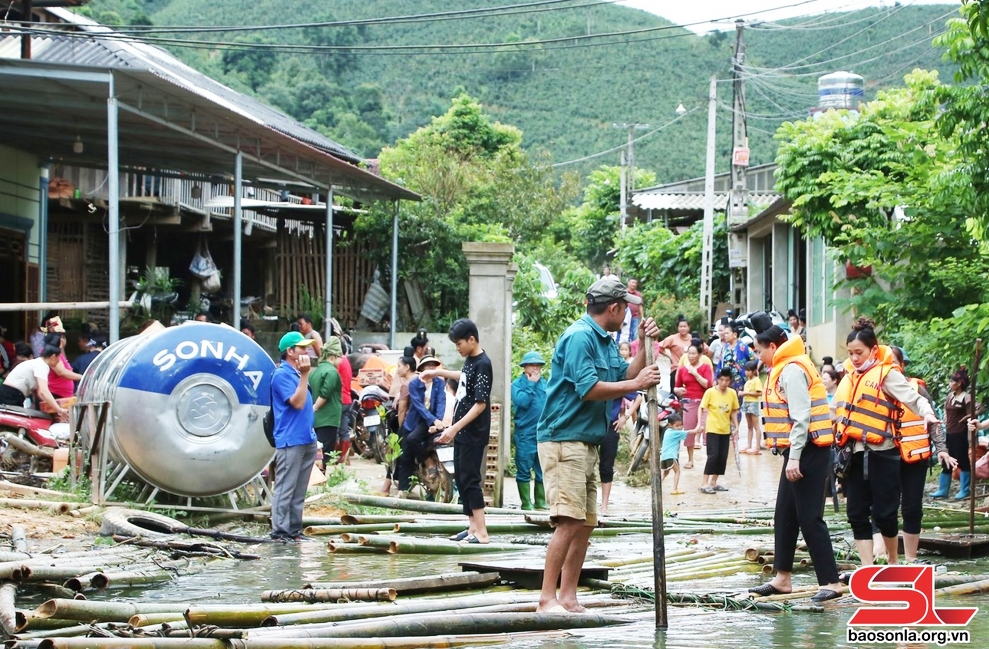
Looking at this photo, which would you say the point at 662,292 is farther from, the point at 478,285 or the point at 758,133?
the point at 758,133

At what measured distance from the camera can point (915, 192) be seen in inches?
565

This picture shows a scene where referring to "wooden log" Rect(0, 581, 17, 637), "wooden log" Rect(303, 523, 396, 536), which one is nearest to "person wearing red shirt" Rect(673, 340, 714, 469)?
"wooden log" Rect(303, 523, 396, 536)

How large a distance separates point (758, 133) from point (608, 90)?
12.1 m

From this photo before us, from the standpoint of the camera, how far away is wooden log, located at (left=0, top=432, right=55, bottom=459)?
1397 cm

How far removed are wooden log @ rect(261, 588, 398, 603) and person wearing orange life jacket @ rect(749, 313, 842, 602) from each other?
253 cm

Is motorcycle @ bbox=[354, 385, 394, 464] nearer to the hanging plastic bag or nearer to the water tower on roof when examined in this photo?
the hanging plastic bag

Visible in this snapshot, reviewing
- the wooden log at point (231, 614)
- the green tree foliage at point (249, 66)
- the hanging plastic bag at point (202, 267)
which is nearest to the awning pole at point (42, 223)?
the hanging plastic bag at point (202, 267)

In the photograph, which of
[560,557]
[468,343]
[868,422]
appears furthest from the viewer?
[468,343]

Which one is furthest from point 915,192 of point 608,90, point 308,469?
point 608,90

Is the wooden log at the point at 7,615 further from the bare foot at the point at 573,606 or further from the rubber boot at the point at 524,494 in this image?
the rubber boot at the point at 524,494

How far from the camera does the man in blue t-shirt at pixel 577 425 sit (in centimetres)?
733

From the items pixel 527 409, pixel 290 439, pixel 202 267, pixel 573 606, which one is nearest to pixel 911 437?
pixel 573 606

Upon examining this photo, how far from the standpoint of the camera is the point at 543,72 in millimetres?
79062

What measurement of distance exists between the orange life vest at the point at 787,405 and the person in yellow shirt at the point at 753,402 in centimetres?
1069
